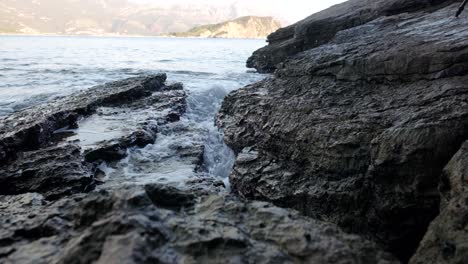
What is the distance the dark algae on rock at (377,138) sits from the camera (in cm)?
495

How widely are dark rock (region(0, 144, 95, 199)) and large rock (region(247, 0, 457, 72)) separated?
456 inches

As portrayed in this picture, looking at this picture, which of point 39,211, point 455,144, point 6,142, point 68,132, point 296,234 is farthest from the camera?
point 68,132

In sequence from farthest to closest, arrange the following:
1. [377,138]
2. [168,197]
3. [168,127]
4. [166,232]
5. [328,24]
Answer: [328,24]
[168,127]
[377,138]
[168,197]
[166,232]

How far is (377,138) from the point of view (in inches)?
224

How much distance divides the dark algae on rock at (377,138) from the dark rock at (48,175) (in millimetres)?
3122

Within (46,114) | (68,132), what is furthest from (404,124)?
(46,114)

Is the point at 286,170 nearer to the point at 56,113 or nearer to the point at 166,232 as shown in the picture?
the point at 166,232

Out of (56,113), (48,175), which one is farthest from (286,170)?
(56,113)

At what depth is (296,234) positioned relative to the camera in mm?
3504

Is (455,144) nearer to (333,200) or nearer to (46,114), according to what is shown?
(333,200)

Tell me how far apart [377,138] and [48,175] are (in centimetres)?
602

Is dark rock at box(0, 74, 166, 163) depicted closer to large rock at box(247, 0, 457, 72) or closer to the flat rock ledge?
the flat rock ledge

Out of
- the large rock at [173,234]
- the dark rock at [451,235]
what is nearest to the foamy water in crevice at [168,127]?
the large rock at [173,234]

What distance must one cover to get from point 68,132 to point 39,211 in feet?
25.1
